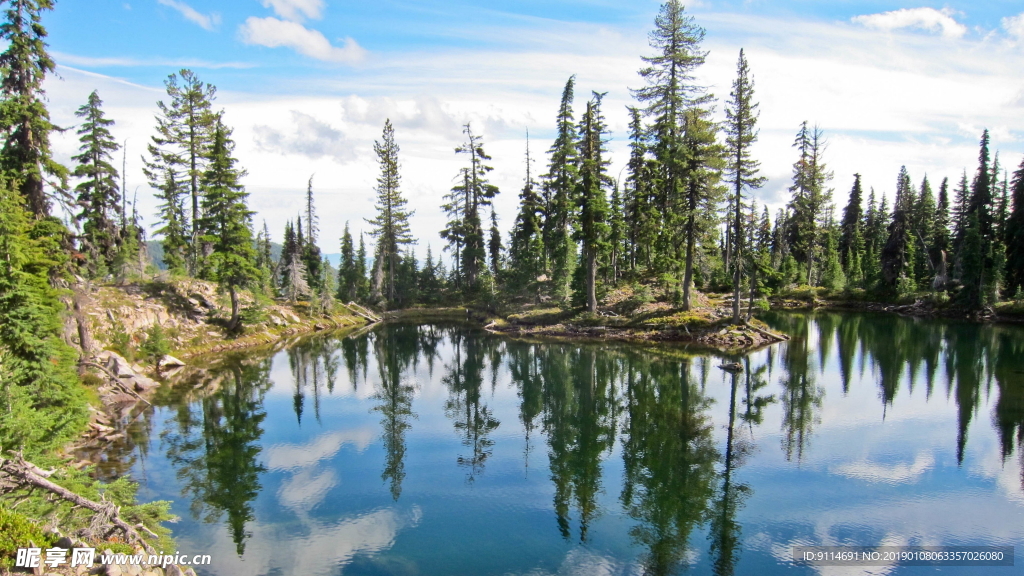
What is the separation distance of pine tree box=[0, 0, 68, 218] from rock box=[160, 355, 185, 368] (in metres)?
12.0

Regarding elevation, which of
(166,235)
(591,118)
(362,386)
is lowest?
(362,386)

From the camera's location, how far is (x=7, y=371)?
1697cm

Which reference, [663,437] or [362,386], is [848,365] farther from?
[362,386]

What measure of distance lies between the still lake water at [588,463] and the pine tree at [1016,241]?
3331 centimetres

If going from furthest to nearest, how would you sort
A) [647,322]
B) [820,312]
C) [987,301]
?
[820,312] → [987,301] → [647,322]

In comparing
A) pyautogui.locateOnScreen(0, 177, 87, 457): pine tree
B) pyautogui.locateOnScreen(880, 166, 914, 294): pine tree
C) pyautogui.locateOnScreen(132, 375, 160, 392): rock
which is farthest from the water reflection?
pyautogui.locateOnScreen(880, 166, 914, 294): pine tree

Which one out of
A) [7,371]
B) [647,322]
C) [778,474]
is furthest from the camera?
[647,322]

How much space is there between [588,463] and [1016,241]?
68.9m

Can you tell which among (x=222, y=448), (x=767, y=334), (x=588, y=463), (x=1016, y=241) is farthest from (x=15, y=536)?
(x=1016, y=241)

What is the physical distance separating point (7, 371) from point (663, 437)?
72.9ft

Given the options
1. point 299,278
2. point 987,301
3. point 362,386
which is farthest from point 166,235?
point 987,301

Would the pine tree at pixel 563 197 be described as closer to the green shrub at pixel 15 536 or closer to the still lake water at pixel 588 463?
the still lake water at pixel 588 463

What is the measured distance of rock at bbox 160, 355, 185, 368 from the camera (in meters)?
35.8

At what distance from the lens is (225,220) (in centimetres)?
4431
